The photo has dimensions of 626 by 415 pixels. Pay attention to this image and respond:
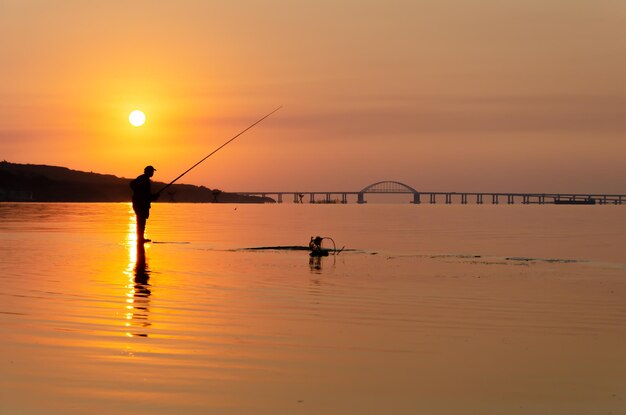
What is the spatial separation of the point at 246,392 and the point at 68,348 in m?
2.55

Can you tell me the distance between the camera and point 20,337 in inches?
398

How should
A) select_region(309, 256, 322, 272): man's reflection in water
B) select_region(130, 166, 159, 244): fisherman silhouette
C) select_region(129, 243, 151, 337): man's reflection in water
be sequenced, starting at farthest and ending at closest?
1. select_region(130, 166, 159, 244): fisherman silhouette
2. select_region(309, 256, 322, 272): man's reflection in water
3. select_region(129, 243, 151, 337): man's reflection in water

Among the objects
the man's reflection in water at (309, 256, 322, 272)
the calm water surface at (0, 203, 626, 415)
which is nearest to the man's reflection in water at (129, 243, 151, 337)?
the calm water surface at (0, 203, 626, 415)

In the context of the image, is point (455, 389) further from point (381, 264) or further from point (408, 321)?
point (381, 264)

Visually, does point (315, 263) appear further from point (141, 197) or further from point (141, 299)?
point (141, 299)

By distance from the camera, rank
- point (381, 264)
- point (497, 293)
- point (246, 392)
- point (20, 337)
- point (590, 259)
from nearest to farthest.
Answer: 1. point (246, 392)
2. point (20, 337)
3. point (497, 293)
4. point (381, 264)
5. point (590, 259)

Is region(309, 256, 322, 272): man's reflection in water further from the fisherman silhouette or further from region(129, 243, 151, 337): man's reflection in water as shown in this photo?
the fisherman silhouette

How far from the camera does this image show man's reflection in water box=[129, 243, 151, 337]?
1127cm

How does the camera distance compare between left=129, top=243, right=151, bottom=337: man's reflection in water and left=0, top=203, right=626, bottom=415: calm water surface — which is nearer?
left=0, top=203, right=626, bottom=415: calm water surface

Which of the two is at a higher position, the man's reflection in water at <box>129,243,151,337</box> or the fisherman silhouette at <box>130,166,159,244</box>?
the fisherman silhouette at <box>130,166,159,244</box>

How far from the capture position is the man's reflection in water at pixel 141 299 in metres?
11.3

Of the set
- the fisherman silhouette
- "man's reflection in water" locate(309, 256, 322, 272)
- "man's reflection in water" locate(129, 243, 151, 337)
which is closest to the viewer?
"man's reflection in water" locate(129, 243, 151, 337)

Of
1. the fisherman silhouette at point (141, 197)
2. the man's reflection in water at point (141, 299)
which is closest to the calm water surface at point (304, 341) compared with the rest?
the man's reflection in water at point (141, 299)

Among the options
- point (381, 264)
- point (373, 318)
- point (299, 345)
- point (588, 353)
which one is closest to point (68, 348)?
point (299, 345)
